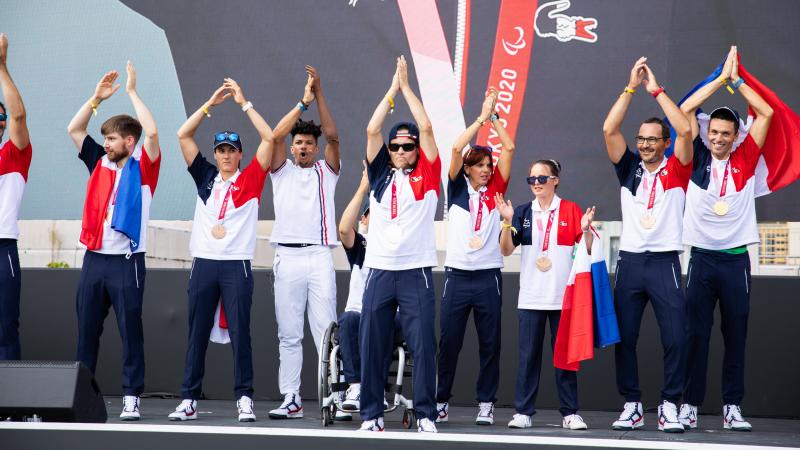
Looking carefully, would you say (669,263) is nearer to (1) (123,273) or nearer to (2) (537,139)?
(2) (537,139)

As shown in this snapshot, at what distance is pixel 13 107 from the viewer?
18.2 ft

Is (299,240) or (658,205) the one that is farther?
(299,240)

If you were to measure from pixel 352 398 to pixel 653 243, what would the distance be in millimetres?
1819

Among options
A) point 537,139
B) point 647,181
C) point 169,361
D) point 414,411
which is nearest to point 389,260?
point 414,411

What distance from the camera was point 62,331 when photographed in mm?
6824

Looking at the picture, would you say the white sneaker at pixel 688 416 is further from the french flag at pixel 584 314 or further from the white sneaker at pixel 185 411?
the white sneaker at pixel 185 411

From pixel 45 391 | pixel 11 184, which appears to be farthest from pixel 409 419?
pixel 11 184

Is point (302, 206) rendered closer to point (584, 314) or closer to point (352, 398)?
point (352, 398)

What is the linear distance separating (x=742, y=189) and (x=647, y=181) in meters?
0.49

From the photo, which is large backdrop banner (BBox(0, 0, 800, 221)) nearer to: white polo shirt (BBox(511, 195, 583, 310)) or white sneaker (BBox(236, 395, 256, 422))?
white polo shirt (BBox(511, 195, 583, 310))

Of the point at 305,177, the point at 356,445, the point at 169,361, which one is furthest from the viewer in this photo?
the point at 169,361

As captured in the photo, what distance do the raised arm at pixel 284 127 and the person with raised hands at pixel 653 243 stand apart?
5.22ft

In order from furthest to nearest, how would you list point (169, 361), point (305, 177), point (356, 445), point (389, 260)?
point (169, 361) → point (305, 177) → point (389, 260) → point (356, 445)

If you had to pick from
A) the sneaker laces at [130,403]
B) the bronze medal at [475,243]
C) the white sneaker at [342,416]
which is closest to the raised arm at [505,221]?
the bronze medal at [475,243]
